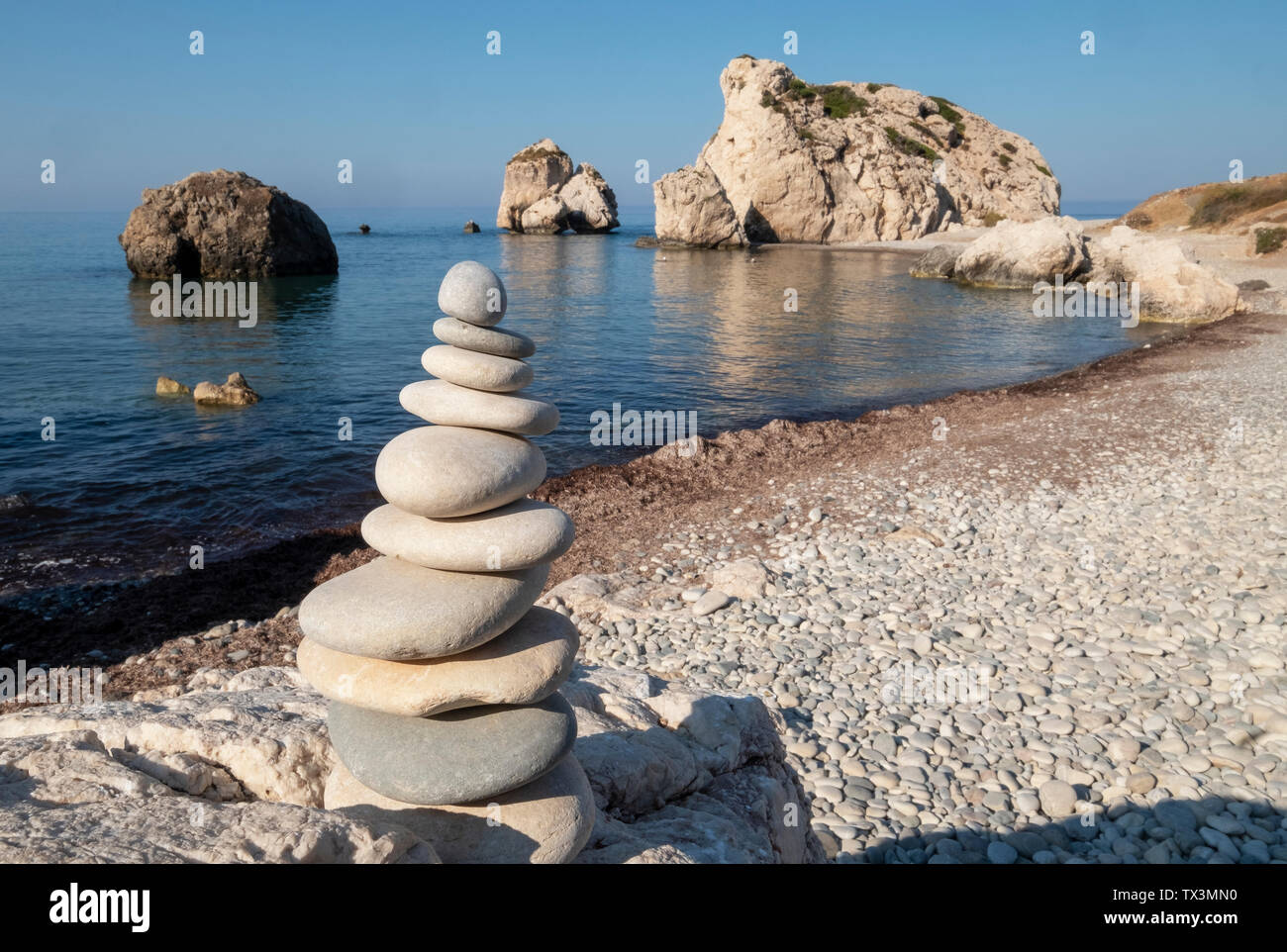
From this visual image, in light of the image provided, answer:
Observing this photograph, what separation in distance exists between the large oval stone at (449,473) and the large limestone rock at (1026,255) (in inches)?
2063

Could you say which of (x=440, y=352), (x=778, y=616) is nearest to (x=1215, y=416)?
(x=778, y=616)

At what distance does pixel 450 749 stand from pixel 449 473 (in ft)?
4.74

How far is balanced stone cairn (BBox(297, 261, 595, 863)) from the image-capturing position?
4.33 m

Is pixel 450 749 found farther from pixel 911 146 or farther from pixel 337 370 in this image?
pixel 911 146

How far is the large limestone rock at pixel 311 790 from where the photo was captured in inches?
142

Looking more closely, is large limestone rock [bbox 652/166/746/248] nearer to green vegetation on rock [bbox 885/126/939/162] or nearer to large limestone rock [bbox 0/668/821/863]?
green vegetation on rock [bbox 885/126/939/162]

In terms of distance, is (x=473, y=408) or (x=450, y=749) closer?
(x=450, y=749)

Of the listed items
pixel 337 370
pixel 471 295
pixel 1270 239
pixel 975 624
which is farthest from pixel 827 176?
pixel 471 295

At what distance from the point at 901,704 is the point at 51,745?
6779 millimetres

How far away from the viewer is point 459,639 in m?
4.33

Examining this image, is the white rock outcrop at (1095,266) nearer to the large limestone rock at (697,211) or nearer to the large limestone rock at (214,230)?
the large limestone rock at (697,211)
